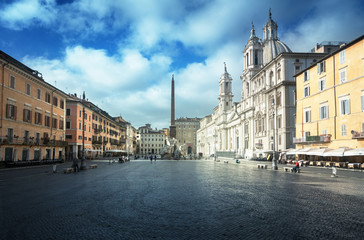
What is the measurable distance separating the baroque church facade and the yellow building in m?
4.91

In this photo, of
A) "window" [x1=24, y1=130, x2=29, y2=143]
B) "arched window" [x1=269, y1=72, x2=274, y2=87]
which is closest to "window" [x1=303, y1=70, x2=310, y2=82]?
"arched window" [x1=269, y1=72, x2=274, y2=87]

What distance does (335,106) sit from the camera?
1238 inches

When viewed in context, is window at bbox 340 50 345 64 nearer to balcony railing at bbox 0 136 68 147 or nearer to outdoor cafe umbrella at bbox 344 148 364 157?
outdoor cafe umbrella at bbox 344 148 364 157

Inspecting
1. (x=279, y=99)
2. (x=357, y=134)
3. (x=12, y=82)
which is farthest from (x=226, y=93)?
(x=12, y=82)

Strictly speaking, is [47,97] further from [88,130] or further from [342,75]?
[342,75]

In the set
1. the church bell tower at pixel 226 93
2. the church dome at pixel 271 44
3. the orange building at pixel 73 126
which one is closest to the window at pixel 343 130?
the church dome at pixel 271 44

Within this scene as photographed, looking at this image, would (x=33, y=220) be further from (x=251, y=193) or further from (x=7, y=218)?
(x=251, y=193)

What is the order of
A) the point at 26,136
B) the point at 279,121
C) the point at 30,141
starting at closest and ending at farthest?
the point at 26,136, the point at 30,141, the point at 279,121

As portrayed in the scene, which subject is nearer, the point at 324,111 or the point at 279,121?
the point at 324,111

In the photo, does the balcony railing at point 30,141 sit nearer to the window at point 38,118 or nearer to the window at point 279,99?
the window at point 38,118

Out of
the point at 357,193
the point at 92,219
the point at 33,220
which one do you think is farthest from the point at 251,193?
the point at 33,220

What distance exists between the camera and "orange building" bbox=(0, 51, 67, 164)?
27250mm

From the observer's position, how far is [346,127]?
2938 cm

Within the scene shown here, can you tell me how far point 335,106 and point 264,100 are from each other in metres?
22.2
